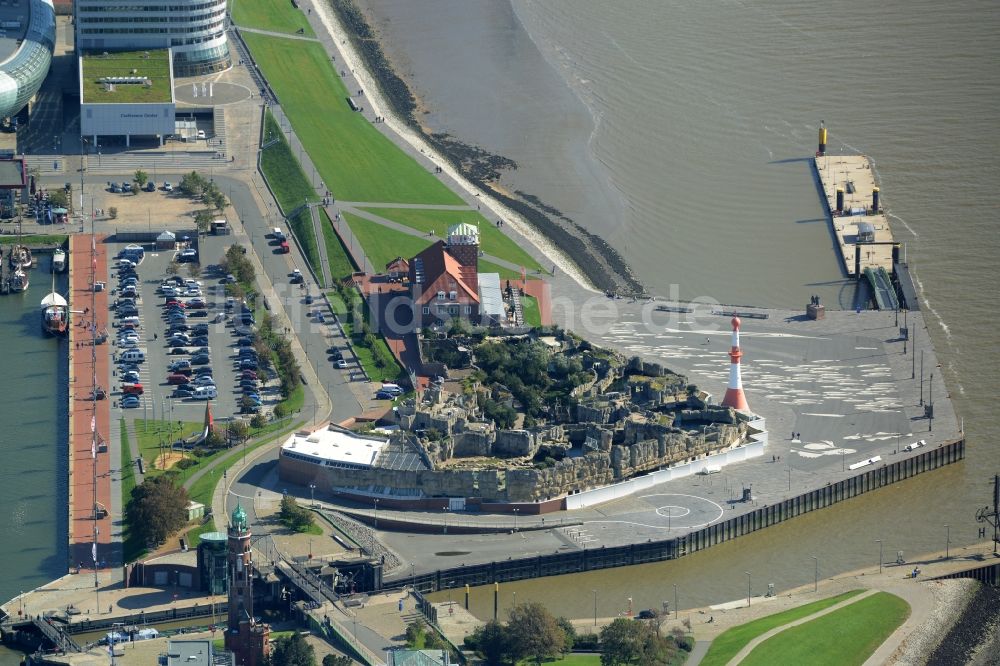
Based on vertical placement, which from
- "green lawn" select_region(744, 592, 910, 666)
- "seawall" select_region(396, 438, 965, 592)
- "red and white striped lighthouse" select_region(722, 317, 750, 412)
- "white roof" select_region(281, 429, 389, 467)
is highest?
"red and white striped lighthouse" select_region(722, 317, 750, 412)

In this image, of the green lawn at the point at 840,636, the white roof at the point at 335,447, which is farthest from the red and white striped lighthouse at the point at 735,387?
the green lawn at the point at 840,636

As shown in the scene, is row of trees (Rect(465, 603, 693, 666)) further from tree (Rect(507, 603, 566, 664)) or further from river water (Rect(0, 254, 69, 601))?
river water (Rect(0, 254, 69, 601))

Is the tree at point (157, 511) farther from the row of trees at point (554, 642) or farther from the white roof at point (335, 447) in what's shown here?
the row of trees at point (554, 642)

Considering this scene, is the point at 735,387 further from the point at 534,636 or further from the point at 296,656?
the point at 296,656

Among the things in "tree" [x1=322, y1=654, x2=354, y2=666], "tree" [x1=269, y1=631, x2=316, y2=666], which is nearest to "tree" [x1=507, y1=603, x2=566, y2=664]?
"tree" [x1=322, y1=654, x2=354, y2=666]

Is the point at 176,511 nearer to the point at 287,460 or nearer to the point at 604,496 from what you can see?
the point at 287,460

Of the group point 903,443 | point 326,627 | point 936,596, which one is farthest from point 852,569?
point 326,627
